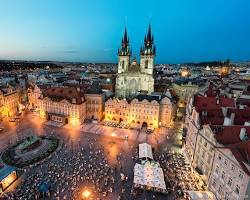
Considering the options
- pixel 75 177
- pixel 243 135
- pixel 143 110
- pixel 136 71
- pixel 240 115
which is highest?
pixel 136 71

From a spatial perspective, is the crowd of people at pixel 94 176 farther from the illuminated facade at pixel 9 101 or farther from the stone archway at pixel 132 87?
the stone archway at pixel 132 87

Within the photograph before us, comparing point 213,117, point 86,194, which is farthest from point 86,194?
point 213,117

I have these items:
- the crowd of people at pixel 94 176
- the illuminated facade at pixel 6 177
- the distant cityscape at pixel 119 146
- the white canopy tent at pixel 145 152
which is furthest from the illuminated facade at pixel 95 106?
the illuminated facade at pixel 6 177

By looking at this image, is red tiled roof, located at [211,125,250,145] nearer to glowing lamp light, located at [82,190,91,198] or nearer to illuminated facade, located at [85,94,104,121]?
glowing lamp light, located at [82,190,91,198]

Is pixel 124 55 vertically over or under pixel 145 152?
over

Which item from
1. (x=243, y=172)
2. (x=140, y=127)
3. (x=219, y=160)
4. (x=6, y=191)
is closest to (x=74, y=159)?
(x=6, y=191)

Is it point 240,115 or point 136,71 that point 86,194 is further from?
point 136,71
